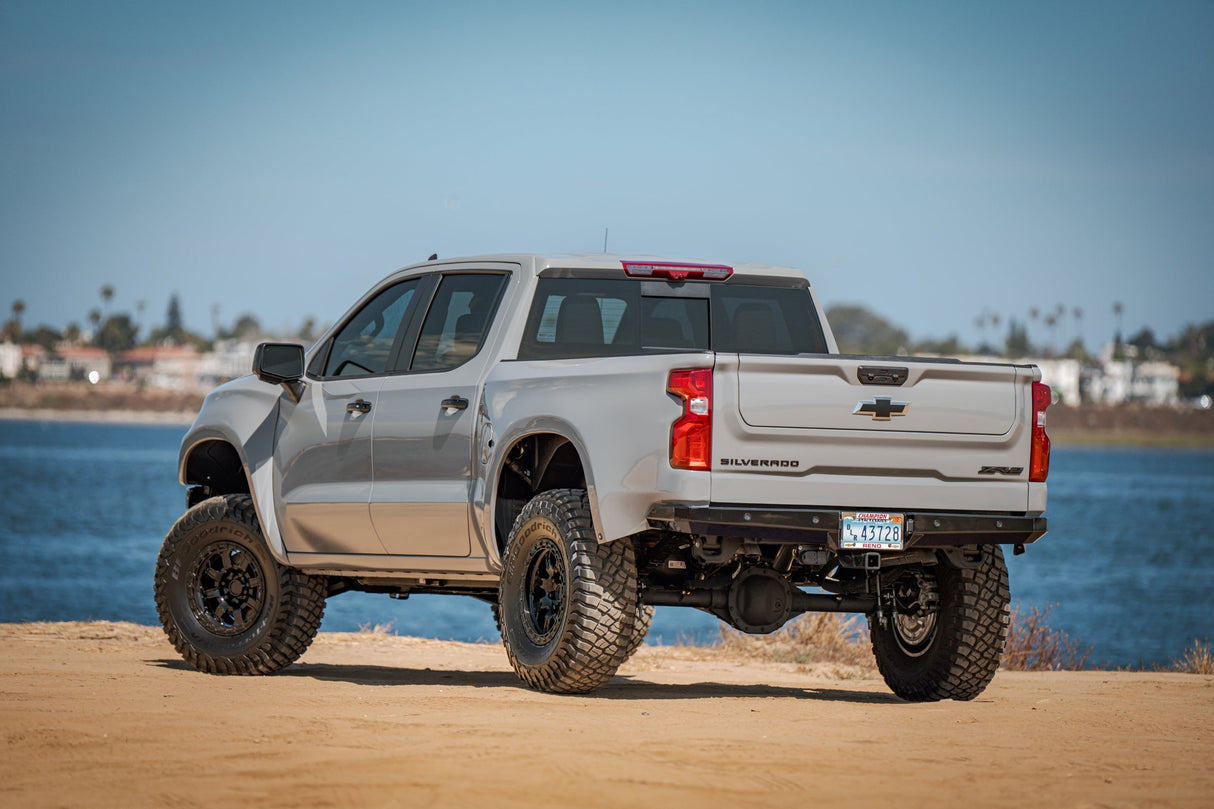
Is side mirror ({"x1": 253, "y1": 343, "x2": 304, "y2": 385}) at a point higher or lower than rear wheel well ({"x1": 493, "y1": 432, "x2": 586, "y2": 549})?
higher

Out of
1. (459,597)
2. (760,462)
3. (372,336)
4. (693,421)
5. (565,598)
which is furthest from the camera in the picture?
(459,597)

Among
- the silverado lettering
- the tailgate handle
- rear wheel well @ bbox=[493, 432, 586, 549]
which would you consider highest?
the tailgate handle

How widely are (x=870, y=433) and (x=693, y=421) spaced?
0.90m

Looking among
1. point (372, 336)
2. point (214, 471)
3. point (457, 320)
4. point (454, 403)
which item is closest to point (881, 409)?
point (454, 403)

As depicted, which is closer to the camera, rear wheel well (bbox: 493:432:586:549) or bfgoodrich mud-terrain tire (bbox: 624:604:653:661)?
bfgoodrich mud-terrain tire (bbox: 624:604:653:661)

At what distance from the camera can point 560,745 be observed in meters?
7.00

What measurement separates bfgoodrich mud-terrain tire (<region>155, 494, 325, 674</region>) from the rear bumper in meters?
2.92

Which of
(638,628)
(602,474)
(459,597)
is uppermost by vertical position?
(602,474)

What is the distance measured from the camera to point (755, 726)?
7.84m

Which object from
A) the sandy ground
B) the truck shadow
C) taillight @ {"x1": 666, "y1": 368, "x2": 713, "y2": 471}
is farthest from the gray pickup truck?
the sandy ground

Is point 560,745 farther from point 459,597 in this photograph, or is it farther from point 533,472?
point 459,597

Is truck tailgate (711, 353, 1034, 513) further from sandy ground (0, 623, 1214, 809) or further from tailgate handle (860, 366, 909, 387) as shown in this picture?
A: sandy ground (0, 623, 1214, 809)

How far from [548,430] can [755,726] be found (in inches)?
69.0

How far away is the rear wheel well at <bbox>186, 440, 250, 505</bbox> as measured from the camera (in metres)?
10.8
